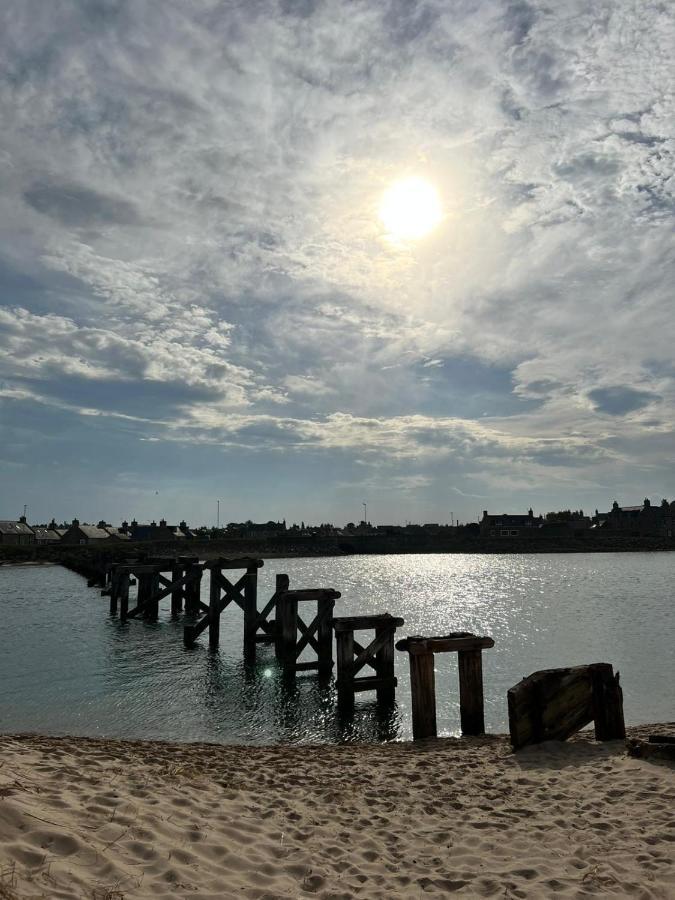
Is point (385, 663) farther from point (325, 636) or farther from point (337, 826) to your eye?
point (337, 826)

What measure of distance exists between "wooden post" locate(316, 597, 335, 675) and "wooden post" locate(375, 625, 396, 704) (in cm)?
292

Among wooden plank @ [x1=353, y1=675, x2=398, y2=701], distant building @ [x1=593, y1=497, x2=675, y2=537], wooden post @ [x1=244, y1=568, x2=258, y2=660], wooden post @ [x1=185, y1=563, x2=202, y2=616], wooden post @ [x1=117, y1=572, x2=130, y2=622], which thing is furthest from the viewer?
distant building @ [x1=593, y1=497, x2=675, y2=537]

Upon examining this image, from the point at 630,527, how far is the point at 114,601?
13840cm

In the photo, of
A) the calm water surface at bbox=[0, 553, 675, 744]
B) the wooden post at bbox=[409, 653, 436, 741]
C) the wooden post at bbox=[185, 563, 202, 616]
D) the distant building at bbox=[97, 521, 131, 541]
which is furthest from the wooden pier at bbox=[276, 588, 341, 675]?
the distant building at bbox=[97, 521, 131, 541]

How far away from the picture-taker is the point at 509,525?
14825 cm

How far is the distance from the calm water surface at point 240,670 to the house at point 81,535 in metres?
78.4

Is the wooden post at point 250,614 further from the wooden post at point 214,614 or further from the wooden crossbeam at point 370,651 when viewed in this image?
the wooden crossbeam at point 370,651

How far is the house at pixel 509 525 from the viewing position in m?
144

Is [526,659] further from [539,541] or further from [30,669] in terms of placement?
[539,541]

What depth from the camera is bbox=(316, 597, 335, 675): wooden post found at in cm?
1861

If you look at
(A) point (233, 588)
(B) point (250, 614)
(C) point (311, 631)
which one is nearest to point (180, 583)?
(A) point (233, 588)

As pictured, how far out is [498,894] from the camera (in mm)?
5215

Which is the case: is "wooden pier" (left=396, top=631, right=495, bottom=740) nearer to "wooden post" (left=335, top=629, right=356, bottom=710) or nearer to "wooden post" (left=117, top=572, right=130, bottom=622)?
"wooden post" (left=335, top=629, right=356, bottom=710)

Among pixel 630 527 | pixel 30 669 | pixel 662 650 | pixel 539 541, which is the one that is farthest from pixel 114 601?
pixel 630 527
